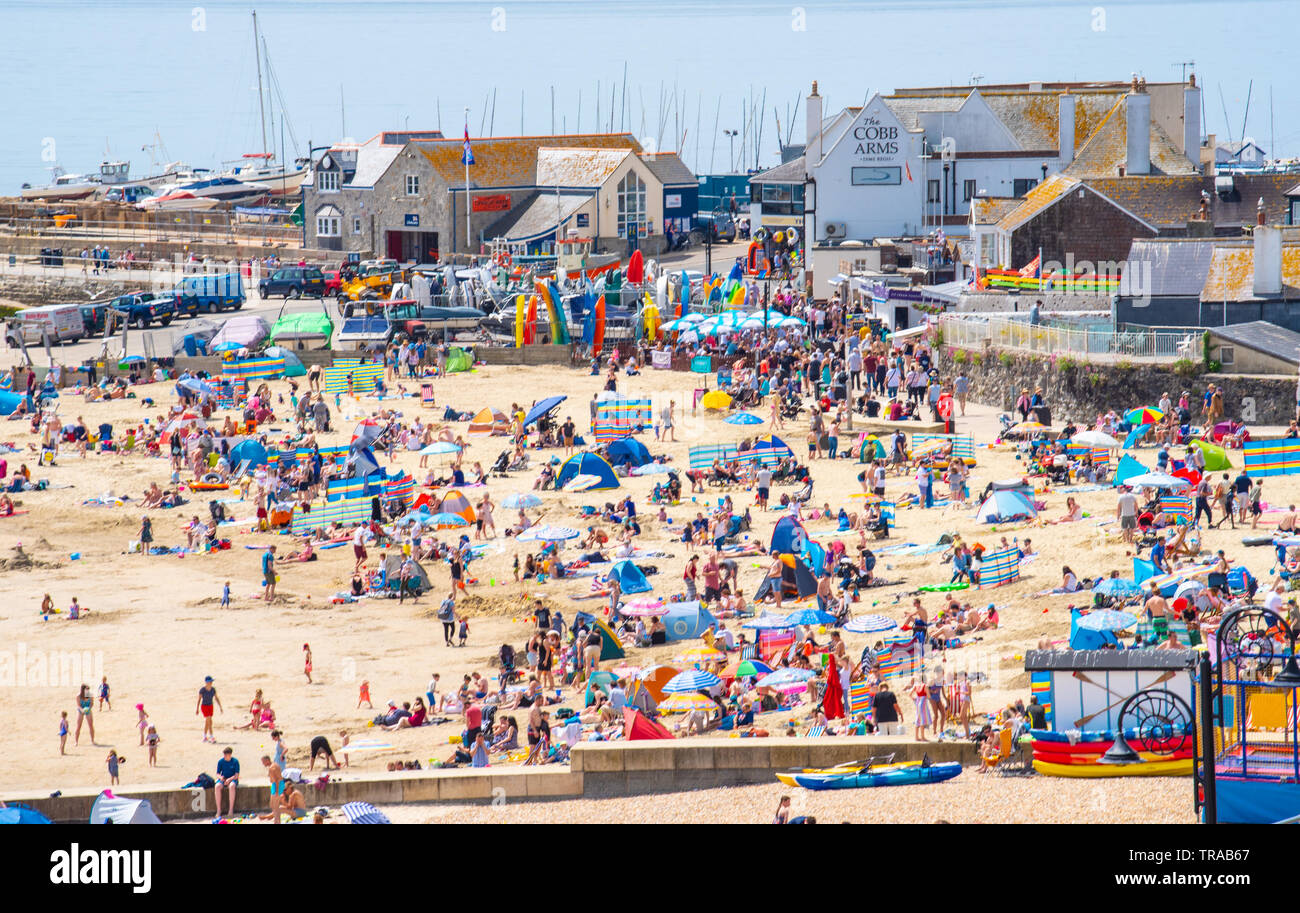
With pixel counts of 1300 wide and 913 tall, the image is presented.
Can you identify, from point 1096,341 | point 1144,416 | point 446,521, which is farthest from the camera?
point 1096,341

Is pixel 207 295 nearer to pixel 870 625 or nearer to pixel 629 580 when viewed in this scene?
pixel 629 580

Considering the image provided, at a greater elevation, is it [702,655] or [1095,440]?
[1095,440]

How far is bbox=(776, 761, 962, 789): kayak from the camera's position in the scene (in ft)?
46.3

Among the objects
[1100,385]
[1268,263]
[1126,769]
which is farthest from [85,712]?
[1268,263]

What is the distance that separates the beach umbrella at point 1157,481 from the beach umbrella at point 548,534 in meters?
8.79

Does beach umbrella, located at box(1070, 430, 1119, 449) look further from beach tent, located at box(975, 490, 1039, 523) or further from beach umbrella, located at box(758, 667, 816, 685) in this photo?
beach umbrella, located at box(758, 667, 816, 685)

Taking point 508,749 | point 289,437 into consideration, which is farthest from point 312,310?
point 508,749

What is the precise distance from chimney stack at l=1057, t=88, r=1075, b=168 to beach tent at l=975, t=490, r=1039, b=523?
99.7 ft

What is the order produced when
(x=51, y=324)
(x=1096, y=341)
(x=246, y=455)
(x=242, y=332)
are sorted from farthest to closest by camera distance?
1. (x=51, y=324)
2. (x=242, y=332)
3. (x=246, y=455)
4. (x=1096, y=341)

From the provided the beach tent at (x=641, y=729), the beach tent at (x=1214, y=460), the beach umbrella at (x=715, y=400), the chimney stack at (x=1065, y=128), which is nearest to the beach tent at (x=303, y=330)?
the beach umbrella at (x=715, y=400)

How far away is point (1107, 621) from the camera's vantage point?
16562mm

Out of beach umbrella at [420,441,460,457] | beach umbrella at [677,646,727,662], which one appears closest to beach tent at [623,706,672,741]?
beach umbrella at [677,646,727,662]

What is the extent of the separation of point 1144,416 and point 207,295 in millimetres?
33546
